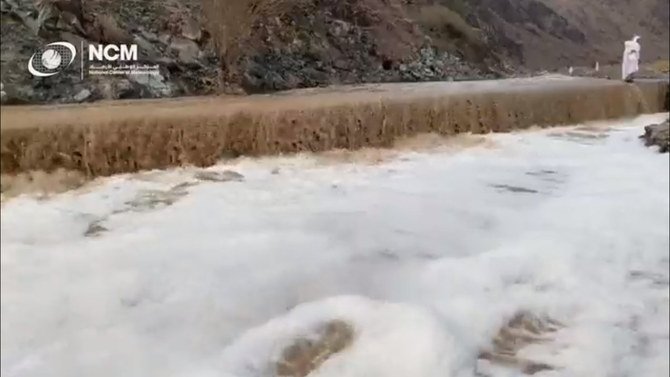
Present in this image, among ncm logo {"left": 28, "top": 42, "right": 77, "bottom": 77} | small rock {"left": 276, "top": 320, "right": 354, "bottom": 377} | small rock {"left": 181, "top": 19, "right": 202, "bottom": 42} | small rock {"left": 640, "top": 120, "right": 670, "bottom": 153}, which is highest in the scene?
small rock {"left": 181, "top": 19, "right": 202, "bottom": 42}

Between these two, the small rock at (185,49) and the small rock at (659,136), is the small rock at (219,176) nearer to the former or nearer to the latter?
the small rock at (185,49)

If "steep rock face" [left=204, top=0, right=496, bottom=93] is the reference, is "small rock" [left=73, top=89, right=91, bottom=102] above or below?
below

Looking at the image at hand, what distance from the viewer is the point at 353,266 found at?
143cm

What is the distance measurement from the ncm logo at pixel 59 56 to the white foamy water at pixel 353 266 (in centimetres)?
24

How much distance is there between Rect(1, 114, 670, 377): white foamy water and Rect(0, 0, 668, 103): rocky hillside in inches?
8.8

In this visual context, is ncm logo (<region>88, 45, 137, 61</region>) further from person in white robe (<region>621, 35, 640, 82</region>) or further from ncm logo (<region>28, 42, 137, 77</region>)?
person in white robe (<region>621, 35, 640, 82</region>)

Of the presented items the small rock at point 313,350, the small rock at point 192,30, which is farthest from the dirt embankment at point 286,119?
the small rock at point 313,350

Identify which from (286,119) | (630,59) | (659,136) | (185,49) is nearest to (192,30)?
(185,49)

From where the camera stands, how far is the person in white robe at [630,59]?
1.55 metres

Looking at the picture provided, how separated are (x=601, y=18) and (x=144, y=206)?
97 cm

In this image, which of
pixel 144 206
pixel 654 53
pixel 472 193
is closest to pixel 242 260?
pixel 144 206

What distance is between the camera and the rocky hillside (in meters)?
1.23

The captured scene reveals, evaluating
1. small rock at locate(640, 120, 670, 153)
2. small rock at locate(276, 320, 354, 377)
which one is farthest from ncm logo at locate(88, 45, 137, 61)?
small rock at locate(640, 120, 670, 153)

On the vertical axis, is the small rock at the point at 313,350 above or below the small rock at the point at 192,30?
below
